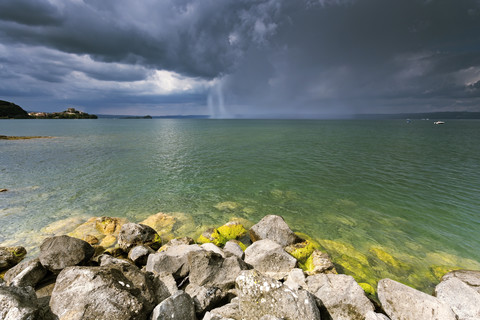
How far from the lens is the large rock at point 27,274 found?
766 cm

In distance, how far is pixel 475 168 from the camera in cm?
2805

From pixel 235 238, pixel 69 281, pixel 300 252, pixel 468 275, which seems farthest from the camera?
pixel 235 238

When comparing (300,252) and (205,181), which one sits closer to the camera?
(300,252)

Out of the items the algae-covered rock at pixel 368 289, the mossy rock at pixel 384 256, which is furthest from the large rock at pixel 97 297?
the mossy rock at pixel 384 256

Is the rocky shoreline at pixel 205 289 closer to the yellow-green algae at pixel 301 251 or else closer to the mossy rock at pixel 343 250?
the yellow-green algae at pixel 301 251

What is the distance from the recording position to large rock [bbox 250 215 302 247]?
11626 mm

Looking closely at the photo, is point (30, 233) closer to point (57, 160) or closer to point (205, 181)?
point (205, 181)

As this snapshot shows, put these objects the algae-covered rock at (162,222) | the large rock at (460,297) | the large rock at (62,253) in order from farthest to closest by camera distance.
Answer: the algae-covered rock at (162,222) < the large rock at (62,253) < the large rock at (460,297)

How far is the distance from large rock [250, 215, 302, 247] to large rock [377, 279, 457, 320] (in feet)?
15.8

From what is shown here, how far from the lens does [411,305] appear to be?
6766 millimetres

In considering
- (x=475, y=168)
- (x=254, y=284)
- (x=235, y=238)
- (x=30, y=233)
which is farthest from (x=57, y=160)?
(x=475, y=168)

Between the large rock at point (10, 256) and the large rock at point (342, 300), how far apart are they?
14484 millimetres

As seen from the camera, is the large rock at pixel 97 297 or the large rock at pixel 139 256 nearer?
the large rock at pixel 97 297

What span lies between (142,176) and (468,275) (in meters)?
28.7
